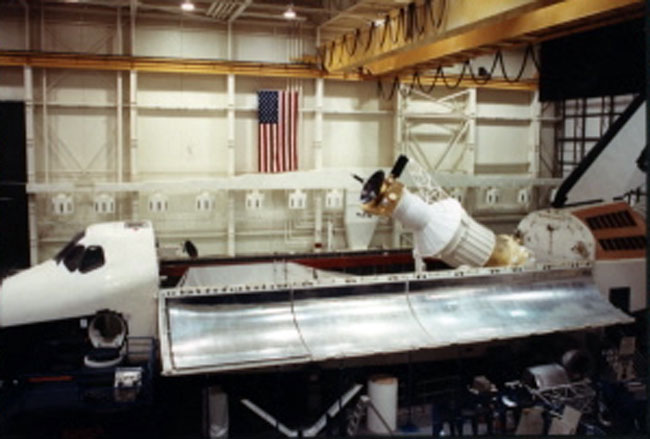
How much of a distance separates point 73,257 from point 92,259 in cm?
38

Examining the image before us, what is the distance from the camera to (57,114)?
658 inches

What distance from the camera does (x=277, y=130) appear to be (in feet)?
59.3

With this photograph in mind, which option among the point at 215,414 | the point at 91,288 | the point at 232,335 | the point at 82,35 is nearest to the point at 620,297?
the point at 232,335

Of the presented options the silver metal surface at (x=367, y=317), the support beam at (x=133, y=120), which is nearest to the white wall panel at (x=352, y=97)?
the support beam at (x=133, y=120)

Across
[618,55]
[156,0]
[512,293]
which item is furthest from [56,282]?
[618,55]

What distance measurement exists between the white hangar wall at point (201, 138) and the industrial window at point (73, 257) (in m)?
5.43

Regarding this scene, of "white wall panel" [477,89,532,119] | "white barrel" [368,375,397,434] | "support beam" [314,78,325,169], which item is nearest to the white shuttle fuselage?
"white barrel" [368,375,397,434]

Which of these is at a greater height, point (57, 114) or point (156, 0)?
point (156, 0)

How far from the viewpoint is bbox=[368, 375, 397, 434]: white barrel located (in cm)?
918

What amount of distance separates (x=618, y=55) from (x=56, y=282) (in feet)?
37.3

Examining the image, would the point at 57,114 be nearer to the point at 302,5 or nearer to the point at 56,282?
the point at 302,5

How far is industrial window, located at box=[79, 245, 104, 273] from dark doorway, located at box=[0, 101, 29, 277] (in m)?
8.16

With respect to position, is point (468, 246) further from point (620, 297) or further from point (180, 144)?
point (180, 144)

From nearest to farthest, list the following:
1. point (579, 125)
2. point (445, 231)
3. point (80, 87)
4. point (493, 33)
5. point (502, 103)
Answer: point (445, 231), point (493, 33), point (80, 87), point (502, 103), point (579, 125)
